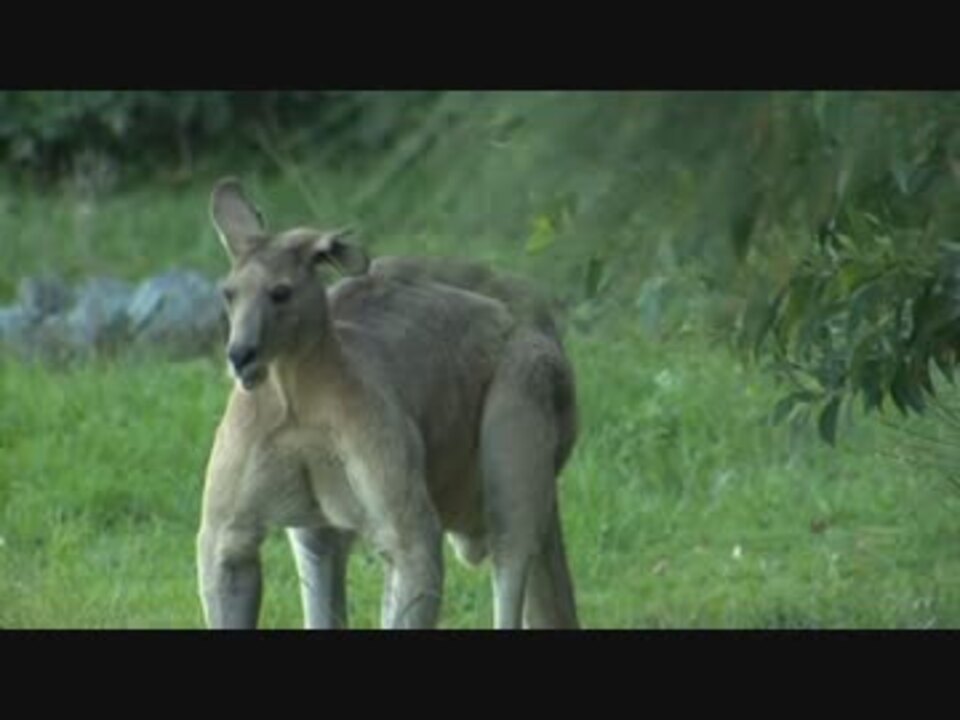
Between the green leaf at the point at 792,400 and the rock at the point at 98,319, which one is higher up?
the rock at the point at 98,319

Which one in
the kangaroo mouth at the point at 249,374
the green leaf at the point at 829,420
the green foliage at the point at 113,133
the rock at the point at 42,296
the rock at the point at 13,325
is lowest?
the green leaf at the point at 829,420

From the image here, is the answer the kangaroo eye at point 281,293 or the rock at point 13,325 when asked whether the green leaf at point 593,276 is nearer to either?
the kangaroo eye at point 281,293

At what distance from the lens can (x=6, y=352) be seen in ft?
38.8

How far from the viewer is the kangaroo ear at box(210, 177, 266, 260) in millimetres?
7000

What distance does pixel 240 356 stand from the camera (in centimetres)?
664

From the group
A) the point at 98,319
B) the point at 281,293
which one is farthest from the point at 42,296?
the point at 281,293

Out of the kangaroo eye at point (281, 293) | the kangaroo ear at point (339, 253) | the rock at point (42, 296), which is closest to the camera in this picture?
the kangaroo eye at point (281, 293)

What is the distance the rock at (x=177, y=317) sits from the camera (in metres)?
12.1

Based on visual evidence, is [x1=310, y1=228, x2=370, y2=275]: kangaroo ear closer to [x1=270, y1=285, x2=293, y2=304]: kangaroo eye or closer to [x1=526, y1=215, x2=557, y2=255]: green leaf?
[x1=270, y1=285, x2=293, y2=304]: kangaroo eye

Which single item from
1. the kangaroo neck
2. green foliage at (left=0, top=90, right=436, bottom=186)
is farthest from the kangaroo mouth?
green foliage at (left=0, top=90, right=436, bottom=186)

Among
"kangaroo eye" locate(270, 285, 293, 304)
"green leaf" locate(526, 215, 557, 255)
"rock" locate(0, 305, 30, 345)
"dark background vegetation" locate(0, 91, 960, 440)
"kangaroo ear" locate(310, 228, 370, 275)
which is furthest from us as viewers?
"rock" locate(0, 305, 30, 345)

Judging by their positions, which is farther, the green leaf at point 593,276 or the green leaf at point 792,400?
the green leaf at point 792,400

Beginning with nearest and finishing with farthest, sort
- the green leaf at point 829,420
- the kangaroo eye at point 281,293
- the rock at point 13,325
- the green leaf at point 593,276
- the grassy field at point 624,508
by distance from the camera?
1. the green leaf at point 593,276
2. the kangaroo eye at point 281,293
3. the green leaf at point 829,420
4. the grassy field at point 624,508
5. the rock at point 13,325

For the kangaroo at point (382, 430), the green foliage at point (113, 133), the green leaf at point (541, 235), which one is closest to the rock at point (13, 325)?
the green foliage at point (113, 133)
